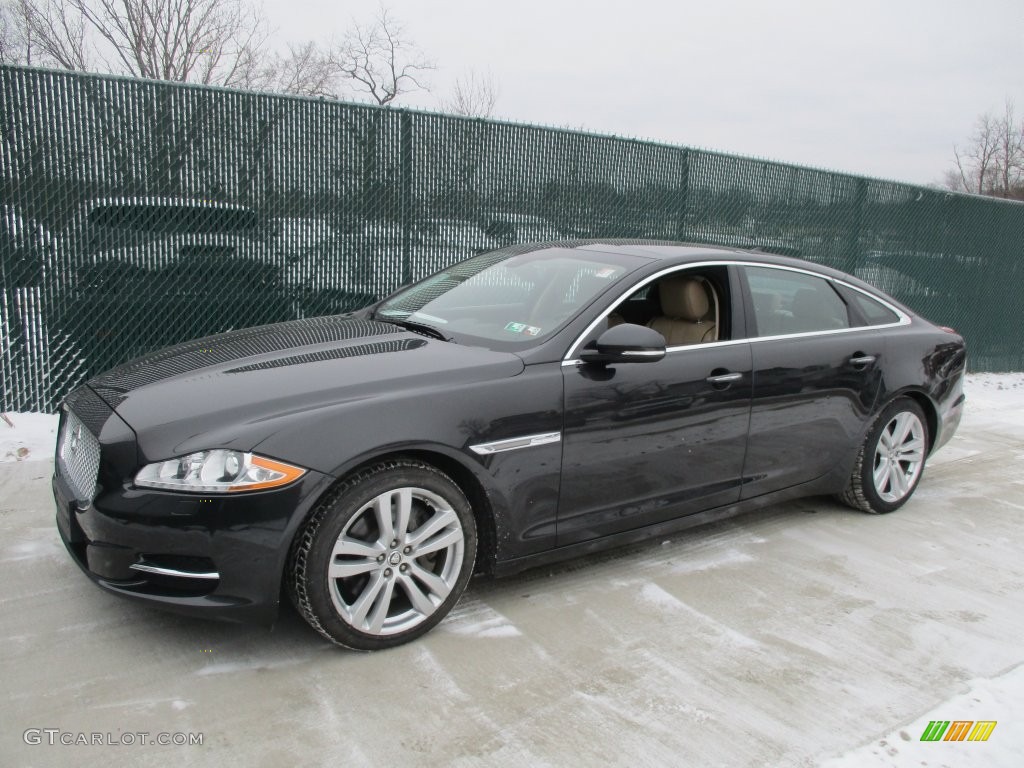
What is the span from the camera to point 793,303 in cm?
438

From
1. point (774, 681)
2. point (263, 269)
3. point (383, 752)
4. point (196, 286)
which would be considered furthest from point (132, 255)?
point (774, 681)

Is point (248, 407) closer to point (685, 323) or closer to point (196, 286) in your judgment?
point (685, 323)

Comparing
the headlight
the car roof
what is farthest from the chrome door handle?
the headlight

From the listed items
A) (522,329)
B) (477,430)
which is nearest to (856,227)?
(522,329)

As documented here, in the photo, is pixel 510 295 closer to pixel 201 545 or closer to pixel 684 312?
pixel 684 312

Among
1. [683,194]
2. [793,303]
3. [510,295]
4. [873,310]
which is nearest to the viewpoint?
[510,295]

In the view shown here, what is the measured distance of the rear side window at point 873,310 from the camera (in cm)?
472

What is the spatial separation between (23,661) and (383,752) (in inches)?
54.5

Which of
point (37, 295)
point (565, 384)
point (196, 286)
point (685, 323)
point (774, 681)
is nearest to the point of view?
point (774, 681)

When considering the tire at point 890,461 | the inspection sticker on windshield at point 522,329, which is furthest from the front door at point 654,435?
the tire at point 890,461

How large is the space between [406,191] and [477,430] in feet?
13.5

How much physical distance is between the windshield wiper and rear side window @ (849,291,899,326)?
2.49m

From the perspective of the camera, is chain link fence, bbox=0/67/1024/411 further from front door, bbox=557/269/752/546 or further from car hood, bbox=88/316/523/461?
front door, bbox=557/269/752/546

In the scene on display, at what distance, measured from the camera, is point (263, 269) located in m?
6.25
